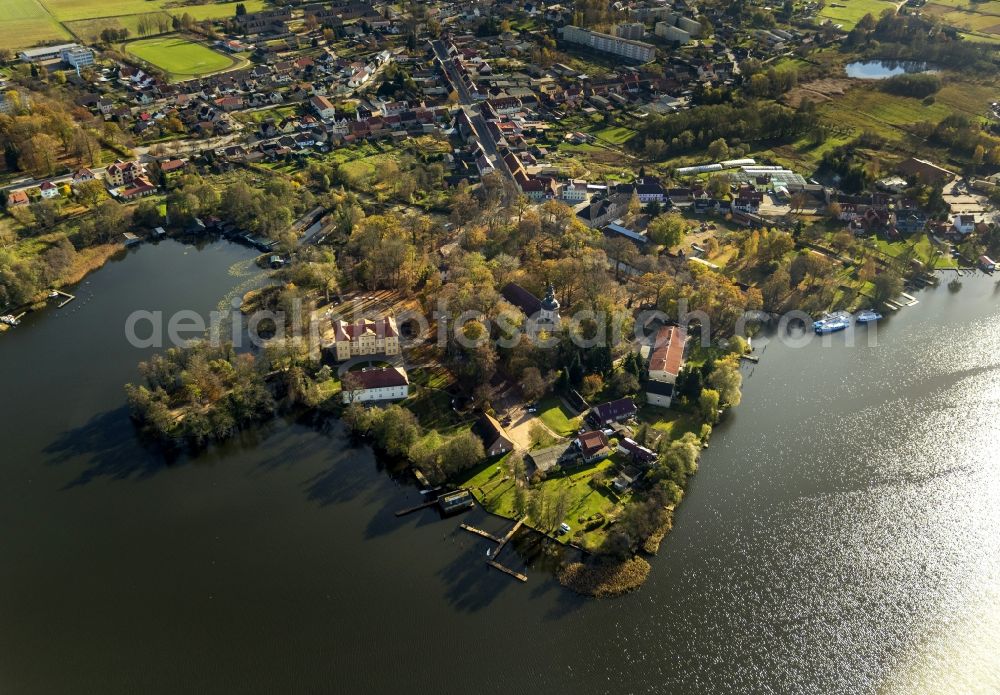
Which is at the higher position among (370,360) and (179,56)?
(179,56)

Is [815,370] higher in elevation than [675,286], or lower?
lower

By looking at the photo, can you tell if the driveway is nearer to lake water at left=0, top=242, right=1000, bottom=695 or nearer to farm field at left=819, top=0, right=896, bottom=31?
lake water at left=0, top=242, right=1000, bottom=695

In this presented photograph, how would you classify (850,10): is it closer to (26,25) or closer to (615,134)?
(615,134)

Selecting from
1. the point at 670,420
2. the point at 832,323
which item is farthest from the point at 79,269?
the point at 832,323

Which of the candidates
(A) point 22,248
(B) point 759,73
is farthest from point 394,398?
(B) point 759,73

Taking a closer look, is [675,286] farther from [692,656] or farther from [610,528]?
[692,656]
